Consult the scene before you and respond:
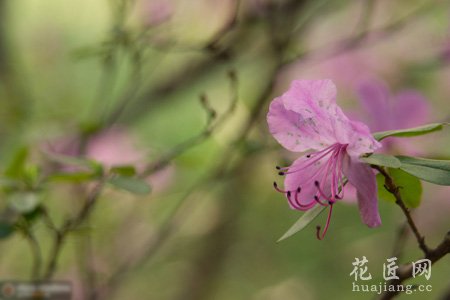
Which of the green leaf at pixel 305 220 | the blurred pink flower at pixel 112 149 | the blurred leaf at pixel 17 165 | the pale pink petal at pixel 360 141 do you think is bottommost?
the green leaf at pixel 305 220

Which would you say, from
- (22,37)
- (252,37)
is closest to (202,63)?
(252,37)

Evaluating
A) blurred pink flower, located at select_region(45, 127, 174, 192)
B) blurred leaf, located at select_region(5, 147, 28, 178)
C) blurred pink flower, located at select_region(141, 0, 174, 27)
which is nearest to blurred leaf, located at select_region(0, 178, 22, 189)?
blurred leaf, located at select_region(5, 147, 28, 178)

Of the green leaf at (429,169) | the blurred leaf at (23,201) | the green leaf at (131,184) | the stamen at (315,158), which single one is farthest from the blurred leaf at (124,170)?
the green leaf at (429,169)

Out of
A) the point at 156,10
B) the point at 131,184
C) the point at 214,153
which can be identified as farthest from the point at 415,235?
the point at 214,153

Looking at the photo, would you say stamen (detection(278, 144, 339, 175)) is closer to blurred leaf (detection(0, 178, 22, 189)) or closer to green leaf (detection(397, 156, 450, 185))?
green leaf (detection(397, 156, 450, 185))

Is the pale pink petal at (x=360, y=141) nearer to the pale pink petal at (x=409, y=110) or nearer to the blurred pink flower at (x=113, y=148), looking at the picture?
the pale pink petal at (x=409, y=110)

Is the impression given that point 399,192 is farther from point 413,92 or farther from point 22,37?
point 22,37
